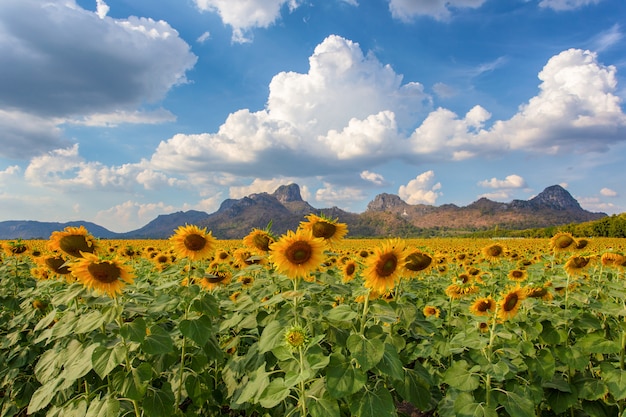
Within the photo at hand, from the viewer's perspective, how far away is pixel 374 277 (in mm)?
3102

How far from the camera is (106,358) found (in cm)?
295

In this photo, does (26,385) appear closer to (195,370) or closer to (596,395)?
(195,370)

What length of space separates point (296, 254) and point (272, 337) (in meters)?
0.72

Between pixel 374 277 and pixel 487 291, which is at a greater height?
pixel 374 277

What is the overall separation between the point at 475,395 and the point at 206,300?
2645 mm

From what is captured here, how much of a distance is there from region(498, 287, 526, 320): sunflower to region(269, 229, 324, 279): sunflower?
2.02m

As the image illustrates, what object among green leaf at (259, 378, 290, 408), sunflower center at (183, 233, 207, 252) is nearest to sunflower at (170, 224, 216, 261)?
sunflower center at (183, 233, 207, 252)

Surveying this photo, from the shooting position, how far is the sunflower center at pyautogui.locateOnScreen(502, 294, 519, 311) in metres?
3.88

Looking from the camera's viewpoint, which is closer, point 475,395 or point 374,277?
point 374,277

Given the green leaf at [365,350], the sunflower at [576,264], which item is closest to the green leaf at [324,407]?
the green leaf at [365,350]

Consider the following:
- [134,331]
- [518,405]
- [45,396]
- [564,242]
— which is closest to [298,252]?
[134,331]

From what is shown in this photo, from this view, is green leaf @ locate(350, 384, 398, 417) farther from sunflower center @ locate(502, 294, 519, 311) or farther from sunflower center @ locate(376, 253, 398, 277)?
sunflower center @ locate(502, 294, 519, 311)

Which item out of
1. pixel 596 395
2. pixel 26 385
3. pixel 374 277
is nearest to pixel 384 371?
pixel 374 277

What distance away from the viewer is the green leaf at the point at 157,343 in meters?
2.94
